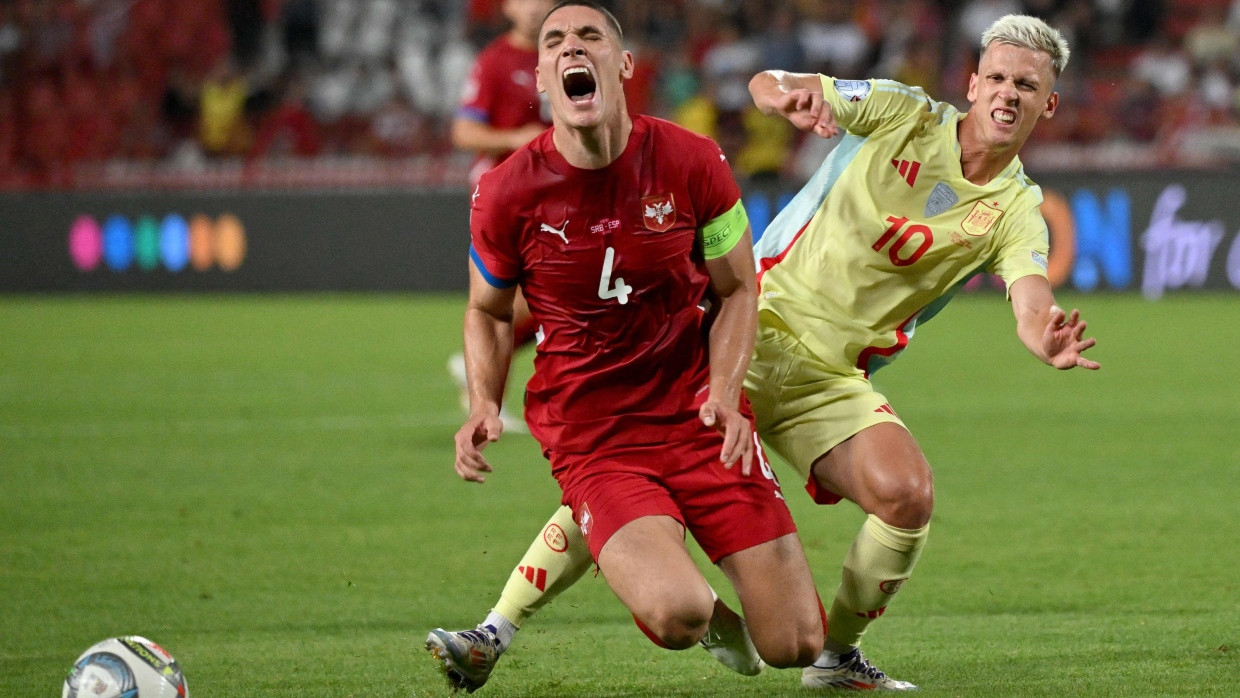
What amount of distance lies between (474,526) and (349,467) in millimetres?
1614

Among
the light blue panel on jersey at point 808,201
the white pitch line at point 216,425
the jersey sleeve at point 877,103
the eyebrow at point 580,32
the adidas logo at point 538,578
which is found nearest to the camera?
the eyebrow at point 580,32

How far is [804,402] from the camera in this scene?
15.1 feet

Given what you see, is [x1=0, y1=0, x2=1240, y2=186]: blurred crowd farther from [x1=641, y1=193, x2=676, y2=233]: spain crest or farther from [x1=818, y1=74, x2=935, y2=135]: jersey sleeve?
[x1=641, y1=193, x2=676, y2=233]: spain crest

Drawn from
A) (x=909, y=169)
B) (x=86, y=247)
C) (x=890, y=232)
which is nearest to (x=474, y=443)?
(x=890, y=232)

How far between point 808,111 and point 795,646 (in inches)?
53.3

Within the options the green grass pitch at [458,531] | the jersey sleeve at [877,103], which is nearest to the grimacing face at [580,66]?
the jersey sleeve at [877,103]

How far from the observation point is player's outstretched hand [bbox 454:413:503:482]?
392 cm

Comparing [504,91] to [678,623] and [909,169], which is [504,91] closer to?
[909,169]

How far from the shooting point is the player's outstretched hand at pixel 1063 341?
3.94 metres

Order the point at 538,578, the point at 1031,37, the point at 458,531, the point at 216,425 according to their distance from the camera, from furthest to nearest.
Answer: the point at 216,425, the point at 458,531, the point at 1031,37, the point at 538,578

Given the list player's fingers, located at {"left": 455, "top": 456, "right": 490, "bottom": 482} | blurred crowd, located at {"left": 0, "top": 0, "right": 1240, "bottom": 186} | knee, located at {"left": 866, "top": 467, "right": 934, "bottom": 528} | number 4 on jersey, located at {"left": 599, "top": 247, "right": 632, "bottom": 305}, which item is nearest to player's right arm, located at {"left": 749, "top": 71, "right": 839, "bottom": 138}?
number 4 on jersey, located at {"left": 599, "top": 247, "right": 632, "bottom": 305}

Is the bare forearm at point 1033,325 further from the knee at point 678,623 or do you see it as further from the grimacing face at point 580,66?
the grimacing face at point 580,66

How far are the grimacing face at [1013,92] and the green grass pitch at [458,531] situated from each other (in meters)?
1.44

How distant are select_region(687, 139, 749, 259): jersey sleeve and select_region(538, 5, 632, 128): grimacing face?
0.91ft
